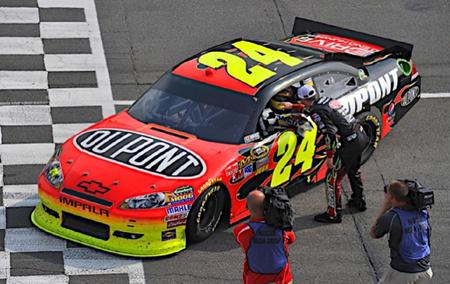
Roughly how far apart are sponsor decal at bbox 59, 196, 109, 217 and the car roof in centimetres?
209

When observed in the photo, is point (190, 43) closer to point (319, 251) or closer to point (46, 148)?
point (46, 148)

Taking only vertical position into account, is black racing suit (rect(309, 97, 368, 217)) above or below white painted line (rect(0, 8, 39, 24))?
above

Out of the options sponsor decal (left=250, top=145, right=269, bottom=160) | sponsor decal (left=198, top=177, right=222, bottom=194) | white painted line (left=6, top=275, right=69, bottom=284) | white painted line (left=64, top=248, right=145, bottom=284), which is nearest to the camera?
white painted line (left=6, top=275, right=69, bottom=284)

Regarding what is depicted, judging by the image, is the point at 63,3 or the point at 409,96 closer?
the point at 409,96

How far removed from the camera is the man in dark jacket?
339 inches

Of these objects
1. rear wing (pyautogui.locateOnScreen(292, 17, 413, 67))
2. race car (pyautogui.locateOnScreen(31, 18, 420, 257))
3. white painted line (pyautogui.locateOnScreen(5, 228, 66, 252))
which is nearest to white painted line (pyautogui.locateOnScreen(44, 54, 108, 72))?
rear wing (pyautogui.locateOnScreen(292, 17, 413, 67))

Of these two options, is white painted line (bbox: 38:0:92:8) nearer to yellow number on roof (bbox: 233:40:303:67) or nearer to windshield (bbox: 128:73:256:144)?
yellow number on roof (bbox: 233:40:303:67)

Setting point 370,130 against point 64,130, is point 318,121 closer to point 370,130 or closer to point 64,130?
point 370,130

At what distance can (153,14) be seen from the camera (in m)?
16.1

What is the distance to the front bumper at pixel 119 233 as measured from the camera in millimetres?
10156

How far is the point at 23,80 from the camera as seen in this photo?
14.1 meters

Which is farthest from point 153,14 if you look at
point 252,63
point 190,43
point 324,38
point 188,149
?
point 188,149

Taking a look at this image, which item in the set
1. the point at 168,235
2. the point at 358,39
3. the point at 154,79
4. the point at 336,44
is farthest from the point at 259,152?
the point at 154,79

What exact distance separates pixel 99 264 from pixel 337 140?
110 inches
